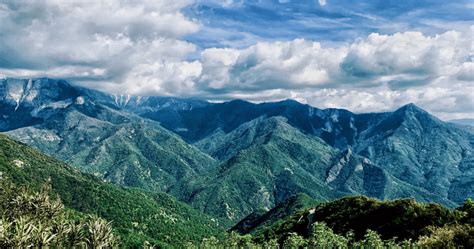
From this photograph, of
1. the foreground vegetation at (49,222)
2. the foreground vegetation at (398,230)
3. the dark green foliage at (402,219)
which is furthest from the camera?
the dark green foliage at (402,219)

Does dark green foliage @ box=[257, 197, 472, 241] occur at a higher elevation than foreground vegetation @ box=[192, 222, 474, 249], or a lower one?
lower

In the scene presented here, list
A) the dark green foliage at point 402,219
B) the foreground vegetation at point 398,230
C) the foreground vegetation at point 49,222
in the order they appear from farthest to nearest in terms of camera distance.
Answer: the dark green foliage at point 402,219
the foreground vegetation at point 49,222
the foreground vegetation at point 398,230

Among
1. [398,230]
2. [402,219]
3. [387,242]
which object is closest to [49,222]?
[387,242]

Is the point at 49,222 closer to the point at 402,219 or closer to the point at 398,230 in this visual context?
the point at 398,230

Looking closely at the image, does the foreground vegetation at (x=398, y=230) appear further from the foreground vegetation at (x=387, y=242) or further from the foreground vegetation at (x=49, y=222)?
the foreground vegetation at (x=49, y=222)

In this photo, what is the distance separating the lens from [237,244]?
616 feet

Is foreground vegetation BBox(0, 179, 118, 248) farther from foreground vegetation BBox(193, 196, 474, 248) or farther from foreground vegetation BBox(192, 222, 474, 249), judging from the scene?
foreground vegetation BBox(193, 196, 474, 248)

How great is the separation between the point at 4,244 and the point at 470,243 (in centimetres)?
10797

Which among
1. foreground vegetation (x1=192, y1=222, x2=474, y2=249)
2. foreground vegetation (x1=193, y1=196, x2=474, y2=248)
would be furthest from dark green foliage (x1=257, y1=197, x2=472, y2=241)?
foreground vegetation (x1=192, y1=222, x2=474, y2=249)

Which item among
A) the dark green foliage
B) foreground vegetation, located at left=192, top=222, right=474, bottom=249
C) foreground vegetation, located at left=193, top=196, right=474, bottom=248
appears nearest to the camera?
foreground vegetation, located at left=192, top=222, right=474, bottom=249

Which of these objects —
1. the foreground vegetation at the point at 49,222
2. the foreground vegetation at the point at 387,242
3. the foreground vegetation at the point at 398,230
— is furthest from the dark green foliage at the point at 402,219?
the foreground vegetation at the point at 49,222

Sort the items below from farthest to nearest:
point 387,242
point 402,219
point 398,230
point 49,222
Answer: point 402,219 < point 398,230 < point 49,222 < point 387,242

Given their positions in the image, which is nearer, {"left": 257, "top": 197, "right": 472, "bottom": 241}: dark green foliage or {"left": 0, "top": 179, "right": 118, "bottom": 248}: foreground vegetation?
{"left": 0, "top": 179, "right": 118, "bottom": 248}: foreground vegetation

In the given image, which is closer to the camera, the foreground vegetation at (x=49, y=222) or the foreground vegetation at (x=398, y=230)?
the foreground vegetation at (x=398, y=230)
